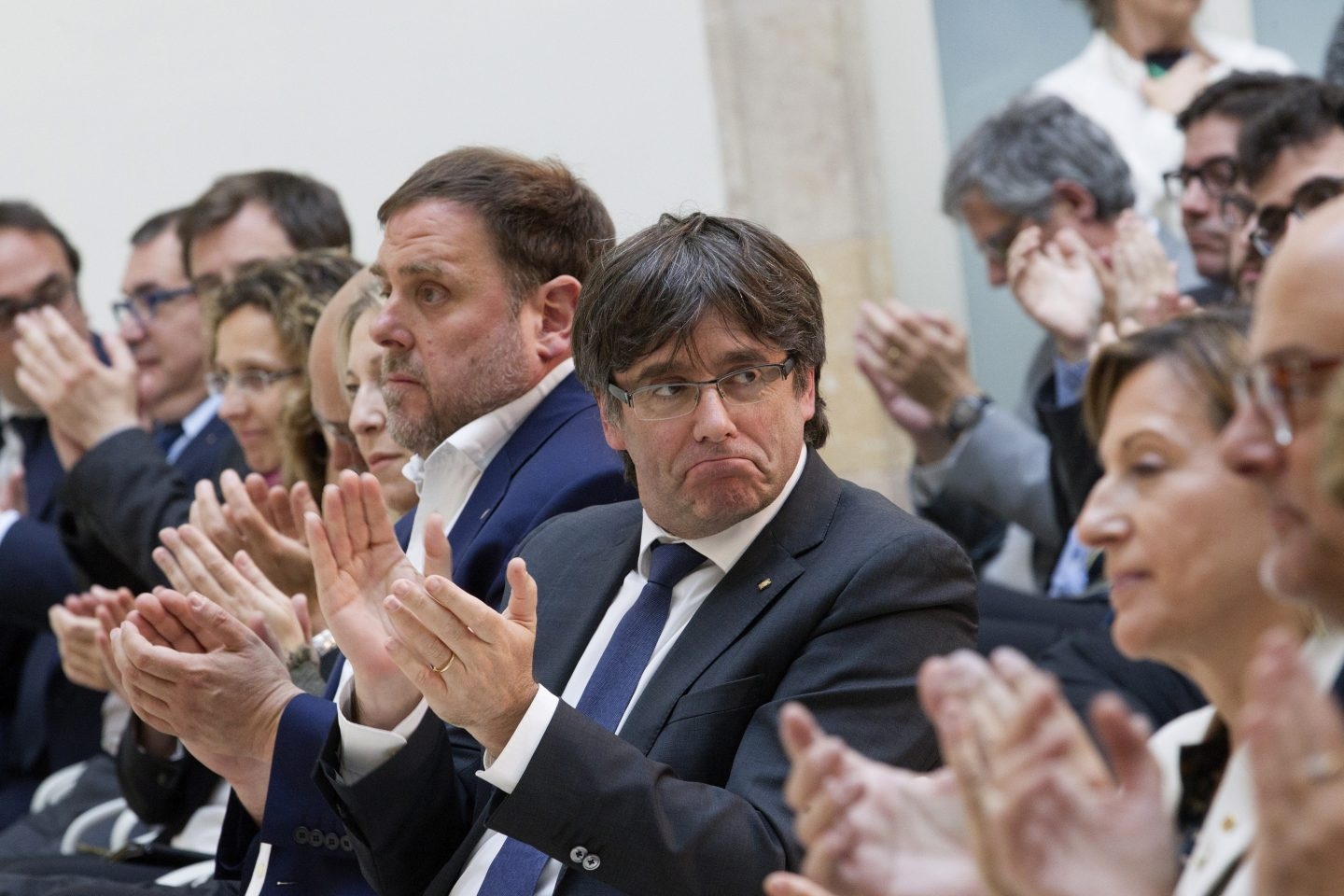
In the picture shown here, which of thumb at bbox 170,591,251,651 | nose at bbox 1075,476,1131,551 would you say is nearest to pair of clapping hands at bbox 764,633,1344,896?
nose at bbox 1075,476,1131,551

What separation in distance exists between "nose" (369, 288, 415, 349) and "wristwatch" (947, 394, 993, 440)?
5.97ft

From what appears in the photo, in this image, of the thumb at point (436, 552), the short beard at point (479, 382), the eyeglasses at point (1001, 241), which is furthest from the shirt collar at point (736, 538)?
the eyeglasses at point (1001, 241)

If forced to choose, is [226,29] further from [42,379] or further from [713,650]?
[713,650]

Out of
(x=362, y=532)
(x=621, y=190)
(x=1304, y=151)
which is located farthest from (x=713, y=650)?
(x=621, y=190)

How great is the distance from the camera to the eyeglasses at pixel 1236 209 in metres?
3.79

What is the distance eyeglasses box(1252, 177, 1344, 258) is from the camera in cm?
351

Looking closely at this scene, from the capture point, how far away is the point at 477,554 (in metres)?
3.04

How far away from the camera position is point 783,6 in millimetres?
5938

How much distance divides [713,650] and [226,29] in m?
5.01

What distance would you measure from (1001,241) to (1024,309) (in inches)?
12.7

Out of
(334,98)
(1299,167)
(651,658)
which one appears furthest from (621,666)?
(334,98)

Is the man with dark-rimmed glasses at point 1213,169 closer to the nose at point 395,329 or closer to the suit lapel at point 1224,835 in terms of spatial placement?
the nose at point 395,329

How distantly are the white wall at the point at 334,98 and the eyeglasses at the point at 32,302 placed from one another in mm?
1173

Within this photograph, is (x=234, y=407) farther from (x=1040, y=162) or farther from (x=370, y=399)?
(x=1040, y=162)
